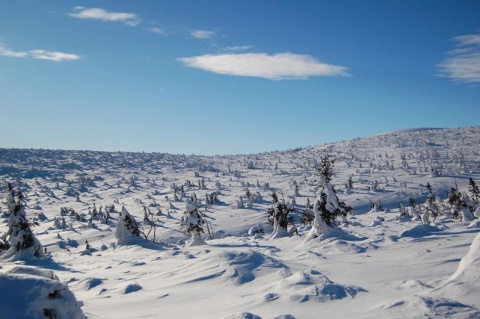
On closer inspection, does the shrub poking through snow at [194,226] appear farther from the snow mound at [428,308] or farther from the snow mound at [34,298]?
the snow mound at [428,308]

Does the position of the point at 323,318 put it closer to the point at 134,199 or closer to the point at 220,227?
the point at 220,227

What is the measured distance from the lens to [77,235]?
7694cm

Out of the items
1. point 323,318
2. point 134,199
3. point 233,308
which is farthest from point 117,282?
point 134,199

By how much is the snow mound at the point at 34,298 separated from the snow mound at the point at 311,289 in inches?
192

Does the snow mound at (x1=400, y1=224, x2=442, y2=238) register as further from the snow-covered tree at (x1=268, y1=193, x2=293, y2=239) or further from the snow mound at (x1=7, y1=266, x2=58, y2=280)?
the snow mound at (x1=7, y1=266, x2=58, y2=280)

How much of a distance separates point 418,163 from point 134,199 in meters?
130

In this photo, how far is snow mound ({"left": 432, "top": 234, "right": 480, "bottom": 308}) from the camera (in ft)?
24.8

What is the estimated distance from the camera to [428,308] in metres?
7.07

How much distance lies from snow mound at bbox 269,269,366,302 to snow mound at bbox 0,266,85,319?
16.0ft

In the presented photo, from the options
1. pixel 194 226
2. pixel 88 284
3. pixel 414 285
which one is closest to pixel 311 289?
pixel 414 285

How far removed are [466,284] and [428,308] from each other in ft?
5.20

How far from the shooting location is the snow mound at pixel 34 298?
22.6ft

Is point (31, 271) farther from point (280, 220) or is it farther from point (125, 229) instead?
point (280, 220)

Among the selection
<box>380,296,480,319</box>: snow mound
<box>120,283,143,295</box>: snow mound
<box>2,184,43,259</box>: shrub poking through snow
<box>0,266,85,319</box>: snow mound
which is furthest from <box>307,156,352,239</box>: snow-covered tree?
<box>2,184,43,259</box>: shrub poking through snow
